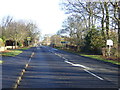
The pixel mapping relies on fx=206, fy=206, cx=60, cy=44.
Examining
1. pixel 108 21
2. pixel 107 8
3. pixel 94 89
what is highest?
pixel 107 8

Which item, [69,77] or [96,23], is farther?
[96,23]

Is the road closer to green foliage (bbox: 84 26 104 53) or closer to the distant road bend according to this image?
the distant road bend

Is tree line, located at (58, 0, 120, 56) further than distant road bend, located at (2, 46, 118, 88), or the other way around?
tree line, located at (58, 0, 120, 56)

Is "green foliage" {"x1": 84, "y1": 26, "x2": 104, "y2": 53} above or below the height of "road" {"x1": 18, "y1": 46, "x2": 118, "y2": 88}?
above

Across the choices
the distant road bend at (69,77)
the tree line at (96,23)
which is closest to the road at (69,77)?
the distant road bend at (69,77)

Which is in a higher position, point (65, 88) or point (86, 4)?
point (86, 4)

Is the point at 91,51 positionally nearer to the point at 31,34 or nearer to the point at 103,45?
the point at 103,45

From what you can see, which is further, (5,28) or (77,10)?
(5,28)

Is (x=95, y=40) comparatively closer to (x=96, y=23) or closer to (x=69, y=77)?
(x=96, y=23)

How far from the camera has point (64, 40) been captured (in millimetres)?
68500

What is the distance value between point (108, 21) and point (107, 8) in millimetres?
1944

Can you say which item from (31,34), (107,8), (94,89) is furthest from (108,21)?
(31,34)

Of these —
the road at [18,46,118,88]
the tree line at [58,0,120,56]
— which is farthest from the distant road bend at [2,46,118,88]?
the tree line at [58,0,120,56]

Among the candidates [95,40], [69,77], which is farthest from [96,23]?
[69,77]
